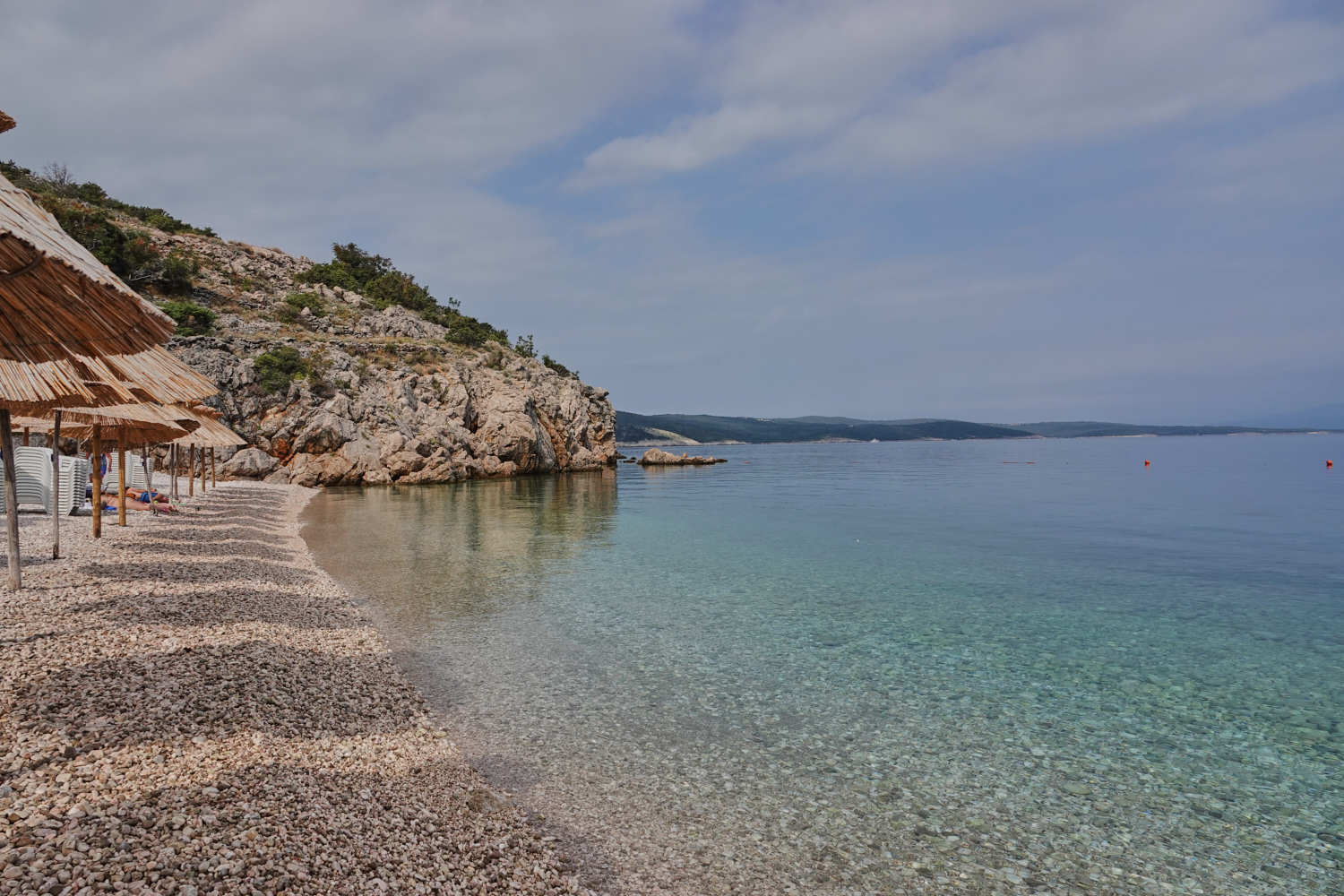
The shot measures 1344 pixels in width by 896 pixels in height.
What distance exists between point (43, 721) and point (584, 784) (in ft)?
15.0

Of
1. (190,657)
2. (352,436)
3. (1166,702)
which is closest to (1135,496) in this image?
(1166,702)

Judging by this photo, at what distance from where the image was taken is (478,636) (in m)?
11.6

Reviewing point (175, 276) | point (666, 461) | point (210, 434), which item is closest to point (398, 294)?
point (175, 276)

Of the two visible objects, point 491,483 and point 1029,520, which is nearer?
point 1029,520

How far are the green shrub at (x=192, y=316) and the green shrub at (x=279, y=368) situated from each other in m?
6.39

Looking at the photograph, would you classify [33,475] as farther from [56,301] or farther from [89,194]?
[89,194]

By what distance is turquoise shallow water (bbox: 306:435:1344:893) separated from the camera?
572 centimetres

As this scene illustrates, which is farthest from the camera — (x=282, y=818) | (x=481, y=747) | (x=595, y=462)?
(x=595, y=462)

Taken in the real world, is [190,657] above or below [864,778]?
above

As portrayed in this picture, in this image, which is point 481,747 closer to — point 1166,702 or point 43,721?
point 43,721

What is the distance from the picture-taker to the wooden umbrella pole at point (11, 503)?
9.79 m

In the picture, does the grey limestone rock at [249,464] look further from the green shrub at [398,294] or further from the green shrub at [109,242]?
the green shrub at [398,294]

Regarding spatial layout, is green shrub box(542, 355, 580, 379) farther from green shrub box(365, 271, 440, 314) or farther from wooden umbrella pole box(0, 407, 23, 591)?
wooden umbrella pole box(0, 407, 23, 591)

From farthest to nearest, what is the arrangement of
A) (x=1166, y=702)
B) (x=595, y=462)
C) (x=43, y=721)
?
(x=595, y=462) < (x=1166, y=702) < (x=43, y=721)
